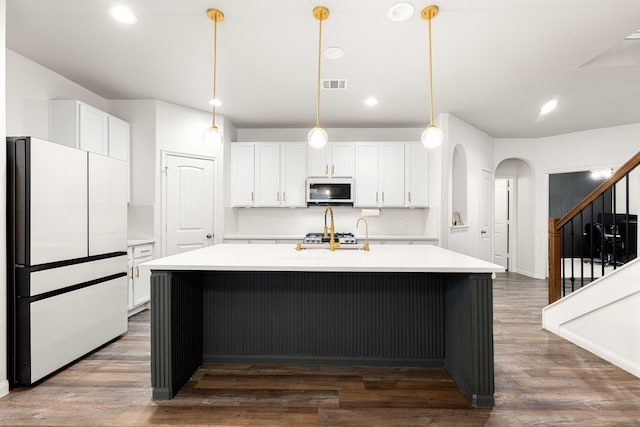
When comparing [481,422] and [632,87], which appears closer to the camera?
[481,422]

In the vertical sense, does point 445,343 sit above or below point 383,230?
below

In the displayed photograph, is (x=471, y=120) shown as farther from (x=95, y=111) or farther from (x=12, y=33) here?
(x=12, y=33)

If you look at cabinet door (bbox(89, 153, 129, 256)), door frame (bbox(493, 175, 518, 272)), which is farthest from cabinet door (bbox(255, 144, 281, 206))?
door frame (bbox(493, 175, 518, 272))

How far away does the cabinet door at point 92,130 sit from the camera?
349cm

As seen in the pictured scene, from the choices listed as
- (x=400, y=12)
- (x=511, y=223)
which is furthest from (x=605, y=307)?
(x=511, y=223)

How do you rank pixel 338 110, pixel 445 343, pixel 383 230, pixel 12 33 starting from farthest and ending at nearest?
1. pixel 383 230
2. pixel 338 110
3. pixel 12 33
4. pixel 445 343

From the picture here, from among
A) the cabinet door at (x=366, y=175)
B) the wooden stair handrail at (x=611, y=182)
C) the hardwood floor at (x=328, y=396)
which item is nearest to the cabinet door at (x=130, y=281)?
the hardwood floor at (x=328, y=396)

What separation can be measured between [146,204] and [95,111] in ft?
3.83

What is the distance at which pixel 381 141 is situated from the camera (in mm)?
5426

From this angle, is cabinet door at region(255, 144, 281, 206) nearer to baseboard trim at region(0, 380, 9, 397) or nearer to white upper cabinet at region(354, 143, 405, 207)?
white upper cabinet at region(354, 143, 405, 207)

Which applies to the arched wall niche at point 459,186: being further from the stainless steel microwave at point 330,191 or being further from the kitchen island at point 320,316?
the kitchen island at point 320,316

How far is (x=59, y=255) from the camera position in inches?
99.1

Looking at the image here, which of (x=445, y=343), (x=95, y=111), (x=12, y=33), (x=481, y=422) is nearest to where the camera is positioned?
(x=481, y=422)

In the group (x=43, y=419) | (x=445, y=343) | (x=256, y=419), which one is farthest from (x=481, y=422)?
(x=43, y=419)
